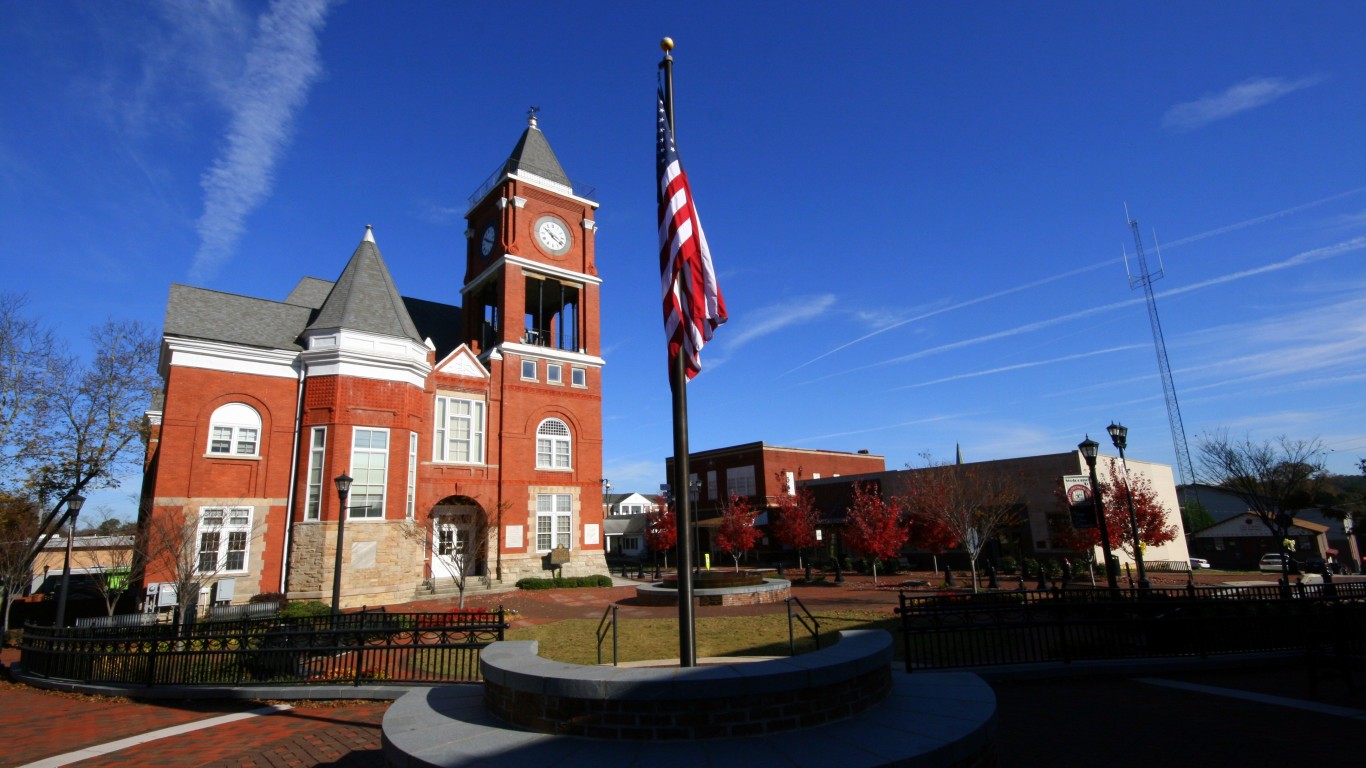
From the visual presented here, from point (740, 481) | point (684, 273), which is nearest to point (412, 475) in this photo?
point (684, 273)

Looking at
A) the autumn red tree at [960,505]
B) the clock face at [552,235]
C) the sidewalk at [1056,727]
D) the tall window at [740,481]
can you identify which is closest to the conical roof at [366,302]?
the clock face at [552,235]

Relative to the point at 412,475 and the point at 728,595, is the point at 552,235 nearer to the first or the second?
the point at 412,475

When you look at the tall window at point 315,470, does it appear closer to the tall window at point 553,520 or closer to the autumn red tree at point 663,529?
the tall window at point 553,520

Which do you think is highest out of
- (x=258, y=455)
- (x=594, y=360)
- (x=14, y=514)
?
(x=594, y=360)

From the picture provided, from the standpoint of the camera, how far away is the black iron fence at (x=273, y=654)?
417 inches

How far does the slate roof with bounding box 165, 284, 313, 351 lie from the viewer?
24.9 metres

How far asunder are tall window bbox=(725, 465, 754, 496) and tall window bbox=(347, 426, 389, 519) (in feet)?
105

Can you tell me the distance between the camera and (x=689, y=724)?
18.0ft

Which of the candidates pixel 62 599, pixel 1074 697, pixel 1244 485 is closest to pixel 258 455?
pixel 62 599

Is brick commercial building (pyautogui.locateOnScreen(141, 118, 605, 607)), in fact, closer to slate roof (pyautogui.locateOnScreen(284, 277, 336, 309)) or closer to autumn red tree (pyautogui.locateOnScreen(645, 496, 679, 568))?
slate roof (pyautogui.locateOnScreen(284, 277, 336, 309))

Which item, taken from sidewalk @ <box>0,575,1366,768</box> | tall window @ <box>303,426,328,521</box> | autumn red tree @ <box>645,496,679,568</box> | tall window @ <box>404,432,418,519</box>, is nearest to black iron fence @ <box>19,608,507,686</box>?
sidewalk @ <box>0,575,1366,768</box>

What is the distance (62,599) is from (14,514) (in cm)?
1519

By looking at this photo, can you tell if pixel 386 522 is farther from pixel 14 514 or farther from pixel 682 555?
pixel 682 555

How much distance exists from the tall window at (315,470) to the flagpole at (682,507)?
21910 mm
